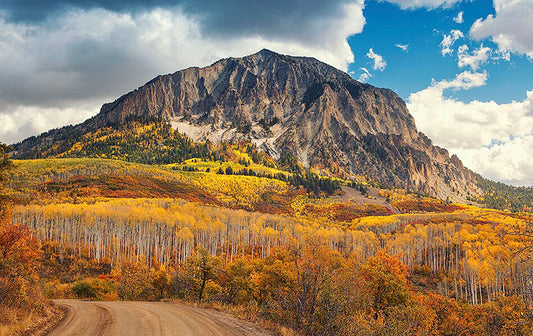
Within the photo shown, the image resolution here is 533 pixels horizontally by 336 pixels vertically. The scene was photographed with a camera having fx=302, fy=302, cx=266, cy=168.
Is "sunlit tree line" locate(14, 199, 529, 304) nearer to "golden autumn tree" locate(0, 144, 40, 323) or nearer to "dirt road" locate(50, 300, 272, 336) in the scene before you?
"golden autumn tree" locate(0, 144, 40, 323)

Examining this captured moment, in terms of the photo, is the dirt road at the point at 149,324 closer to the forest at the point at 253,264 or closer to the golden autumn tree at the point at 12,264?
the forest at the point at 253,264

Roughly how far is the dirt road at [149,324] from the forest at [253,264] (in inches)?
68.0

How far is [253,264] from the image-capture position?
55562 millimetres

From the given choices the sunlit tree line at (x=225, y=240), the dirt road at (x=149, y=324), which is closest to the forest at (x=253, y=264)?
the sunlit tree line at (x=225, y=240)

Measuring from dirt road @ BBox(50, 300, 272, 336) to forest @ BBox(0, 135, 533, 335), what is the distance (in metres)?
1.73

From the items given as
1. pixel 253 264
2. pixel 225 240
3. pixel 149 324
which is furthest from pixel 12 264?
pixel 225 240

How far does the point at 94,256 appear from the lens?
92188mm

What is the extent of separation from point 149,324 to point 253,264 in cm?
3966

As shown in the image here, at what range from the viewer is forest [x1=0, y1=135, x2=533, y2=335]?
722 inches

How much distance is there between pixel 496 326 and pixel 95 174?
20781cm

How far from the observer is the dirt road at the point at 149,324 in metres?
15.9

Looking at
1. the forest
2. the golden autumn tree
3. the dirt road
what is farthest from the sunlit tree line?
the dirt road

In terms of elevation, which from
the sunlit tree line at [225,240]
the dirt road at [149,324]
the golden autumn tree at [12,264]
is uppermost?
the golden autumn tree at [12,264]

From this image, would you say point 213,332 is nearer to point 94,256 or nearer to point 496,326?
point 496,326
